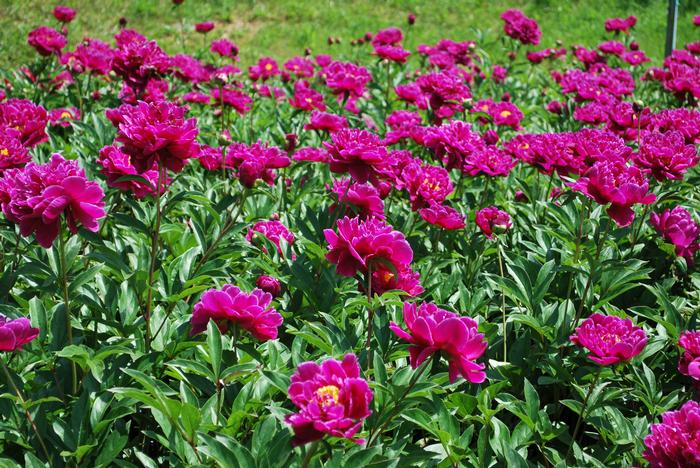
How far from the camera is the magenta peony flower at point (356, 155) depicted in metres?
2.15

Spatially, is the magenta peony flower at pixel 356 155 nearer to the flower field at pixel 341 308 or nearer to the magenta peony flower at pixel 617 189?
the flower field at pixel 341 308

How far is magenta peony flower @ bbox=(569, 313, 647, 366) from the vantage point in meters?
1.77

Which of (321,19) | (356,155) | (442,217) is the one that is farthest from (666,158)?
(321,19)

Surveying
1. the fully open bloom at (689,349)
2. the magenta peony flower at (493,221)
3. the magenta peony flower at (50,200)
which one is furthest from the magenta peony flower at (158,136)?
the fully open bloom at (689,349)

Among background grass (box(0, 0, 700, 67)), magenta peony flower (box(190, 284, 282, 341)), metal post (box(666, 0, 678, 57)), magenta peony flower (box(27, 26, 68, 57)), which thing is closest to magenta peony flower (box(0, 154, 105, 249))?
magenta peony flower (box(190, 284, 282, 341))

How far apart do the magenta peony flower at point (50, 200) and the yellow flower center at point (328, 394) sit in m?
0.74

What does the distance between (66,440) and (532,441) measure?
1222 millimetres

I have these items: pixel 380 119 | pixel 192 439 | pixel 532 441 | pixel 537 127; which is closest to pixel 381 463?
pixel 192 439

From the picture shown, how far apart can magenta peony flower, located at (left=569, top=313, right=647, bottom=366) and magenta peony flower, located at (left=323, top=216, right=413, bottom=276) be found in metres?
0.56

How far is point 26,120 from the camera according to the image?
8.50ft

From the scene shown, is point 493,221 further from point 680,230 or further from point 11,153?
point 11,153

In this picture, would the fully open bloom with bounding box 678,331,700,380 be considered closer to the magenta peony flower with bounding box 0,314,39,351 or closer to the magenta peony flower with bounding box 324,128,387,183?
the magenta peony flower with bounding box 324,128,387,183

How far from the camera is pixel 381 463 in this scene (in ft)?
5.07

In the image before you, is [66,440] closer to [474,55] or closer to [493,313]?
[493,313]
